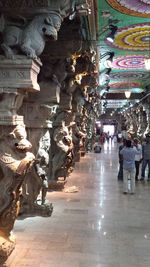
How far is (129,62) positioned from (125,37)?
4.30 metres

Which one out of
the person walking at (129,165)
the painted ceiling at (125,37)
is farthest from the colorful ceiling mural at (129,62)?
the person walking at (129,165)

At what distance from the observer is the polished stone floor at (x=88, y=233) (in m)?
5.62

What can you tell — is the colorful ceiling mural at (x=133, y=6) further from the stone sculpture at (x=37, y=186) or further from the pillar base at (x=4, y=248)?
the pillar base at (x=4, y=248)

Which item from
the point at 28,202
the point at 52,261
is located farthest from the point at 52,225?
the point at 52,261

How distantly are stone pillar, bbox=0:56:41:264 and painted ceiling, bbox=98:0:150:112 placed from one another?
4.46 meters

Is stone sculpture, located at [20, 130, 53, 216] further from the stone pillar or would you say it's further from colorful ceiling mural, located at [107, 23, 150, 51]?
colorful ceiling mural, located at [107, 23, 150, 51]

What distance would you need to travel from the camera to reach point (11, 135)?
5.11m

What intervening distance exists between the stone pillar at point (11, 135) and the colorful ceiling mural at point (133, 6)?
4433 millimetres

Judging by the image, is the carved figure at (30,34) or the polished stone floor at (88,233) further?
the polished stone floor at (88,233)

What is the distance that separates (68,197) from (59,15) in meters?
5.94

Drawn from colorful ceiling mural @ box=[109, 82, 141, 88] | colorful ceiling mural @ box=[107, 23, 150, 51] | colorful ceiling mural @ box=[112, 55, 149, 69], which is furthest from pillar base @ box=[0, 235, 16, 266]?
colorful ceiling mural @ box=[109, 82, 141, 88]

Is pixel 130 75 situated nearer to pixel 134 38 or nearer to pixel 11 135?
pixel 134 38

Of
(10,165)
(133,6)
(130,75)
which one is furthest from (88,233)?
(130,75)

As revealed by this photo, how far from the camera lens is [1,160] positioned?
5070 millimetres
